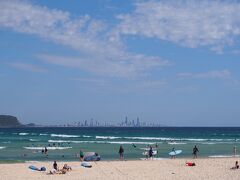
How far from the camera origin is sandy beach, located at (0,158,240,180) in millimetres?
23531

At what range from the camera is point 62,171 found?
25047 mm

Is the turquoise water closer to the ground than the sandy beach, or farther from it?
farther from it

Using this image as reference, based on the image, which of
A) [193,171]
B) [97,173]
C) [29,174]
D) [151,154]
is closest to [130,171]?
[97,173]

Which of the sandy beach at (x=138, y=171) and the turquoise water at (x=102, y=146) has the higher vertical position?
the turquoise water at (x=102, y=146)

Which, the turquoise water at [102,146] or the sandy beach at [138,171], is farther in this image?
the turquoise water at [102,146]

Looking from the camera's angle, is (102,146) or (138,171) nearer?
(138,171)

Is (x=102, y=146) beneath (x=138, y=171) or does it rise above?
above

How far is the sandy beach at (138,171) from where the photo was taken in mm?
23531

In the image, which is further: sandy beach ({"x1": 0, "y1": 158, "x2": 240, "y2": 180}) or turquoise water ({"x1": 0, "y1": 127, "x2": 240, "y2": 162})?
turquoise water ({"x1": 0, "y1": 127, "x2": 240, "y2": 162})

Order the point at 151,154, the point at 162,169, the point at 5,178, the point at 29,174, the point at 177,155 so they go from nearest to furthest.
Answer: the point at 5,178
the point at 29,174
the point at 162,169
the point at 151,154
the point at 177,155

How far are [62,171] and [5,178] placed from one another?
10.9 ft

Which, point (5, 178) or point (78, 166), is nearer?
point (5, 178)

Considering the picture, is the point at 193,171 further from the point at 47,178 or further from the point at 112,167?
the point at 47,178

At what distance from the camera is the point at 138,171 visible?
1023 inches
